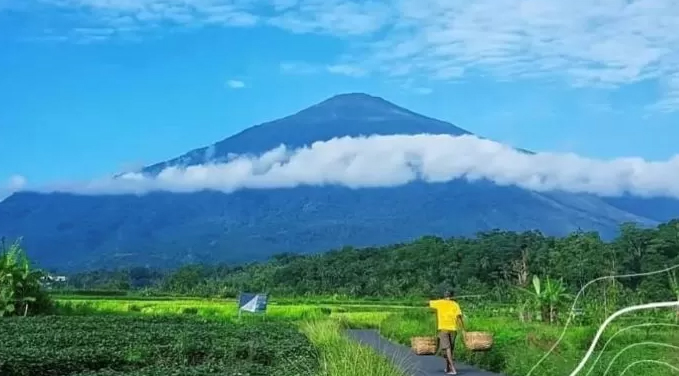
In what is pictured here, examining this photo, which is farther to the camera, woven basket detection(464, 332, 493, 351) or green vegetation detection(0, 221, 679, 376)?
woven basket detection(464, 332, 493, 351)

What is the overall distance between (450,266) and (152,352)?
167 ft

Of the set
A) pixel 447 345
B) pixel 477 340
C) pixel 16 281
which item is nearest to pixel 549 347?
pixel 477 340

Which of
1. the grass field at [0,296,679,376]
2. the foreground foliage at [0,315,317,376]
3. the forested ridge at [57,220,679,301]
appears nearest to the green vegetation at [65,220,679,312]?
the forested ridge at [57,220,679,301]

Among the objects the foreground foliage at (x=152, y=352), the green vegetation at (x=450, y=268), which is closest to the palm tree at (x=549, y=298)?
the foreground foliage at (x=152, y=352)

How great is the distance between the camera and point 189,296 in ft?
198

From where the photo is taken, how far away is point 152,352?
600 inches

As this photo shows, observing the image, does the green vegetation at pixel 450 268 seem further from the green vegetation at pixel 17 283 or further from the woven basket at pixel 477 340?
the woven basket at pixel 477 340

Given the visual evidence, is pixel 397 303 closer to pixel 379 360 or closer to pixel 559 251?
pixel 559 251

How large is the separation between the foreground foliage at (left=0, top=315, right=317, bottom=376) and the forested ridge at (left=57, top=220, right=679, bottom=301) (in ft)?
91.5

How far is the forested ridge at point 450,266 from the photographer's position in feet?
170

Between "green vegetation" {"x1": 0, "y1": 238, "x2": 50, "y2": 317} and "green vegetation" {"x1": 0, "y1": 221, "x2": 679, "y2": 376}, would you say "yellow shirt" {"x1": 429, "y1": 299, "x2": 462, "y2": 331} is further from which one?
"green vegetation" {"x1": 0, "y1": 238, "x2": 50, "y2": 317}

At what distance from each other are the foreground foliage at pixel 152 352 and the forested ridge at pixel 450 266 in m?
27.9

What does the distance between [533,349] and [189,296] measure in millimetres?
46640

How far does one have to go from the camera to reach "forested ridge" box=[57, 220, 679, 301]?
51688 millimetres
